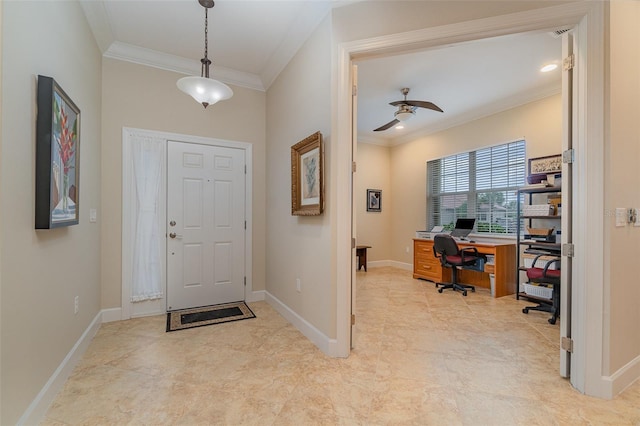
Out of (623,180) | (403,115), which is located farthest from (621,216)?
(403,115)

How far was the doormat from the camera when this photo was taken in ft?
9.55

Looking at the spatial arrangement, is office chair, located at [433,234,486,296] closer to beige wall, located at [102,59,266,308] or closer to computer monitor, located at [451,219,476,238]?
computer monitor, located at [451,219,476,238]

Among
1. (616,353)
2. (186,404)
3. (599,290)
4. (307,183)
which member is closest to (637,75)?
(599,290)

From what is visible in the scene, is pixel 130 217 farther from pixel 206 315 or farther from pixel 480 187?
pixel 480 187

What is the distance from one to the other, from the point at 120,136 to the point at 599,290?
167 inches

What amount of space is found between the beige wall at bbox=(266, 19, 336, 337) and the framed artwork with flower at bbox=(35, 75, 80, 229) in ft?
5.70

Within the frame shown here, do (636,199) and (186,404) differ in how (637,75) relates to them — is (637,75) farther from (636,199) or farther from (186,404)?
(186,404)

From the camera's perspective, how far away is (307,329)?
2.61 meters

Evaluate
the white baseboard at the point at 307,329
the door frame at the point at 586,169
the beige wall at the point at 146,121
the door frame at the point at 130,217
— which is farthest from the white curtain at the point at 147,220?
the door frame at the point at 586,169

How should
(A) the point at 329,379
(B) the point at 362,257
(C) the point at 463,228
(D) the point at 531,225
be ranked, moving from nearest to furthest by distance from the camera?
(A) the point at 329,379, (D) the point at 531,225, (C) the point at 463,228, (B) the point at 362,257

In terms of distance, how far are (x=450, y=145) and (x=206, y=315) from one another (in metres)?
4.88

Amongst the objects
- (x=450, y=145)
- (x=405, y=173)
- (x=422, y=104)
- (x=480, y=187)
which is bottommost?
(x=480, y=187)

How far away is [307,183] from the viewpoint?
2625 mm

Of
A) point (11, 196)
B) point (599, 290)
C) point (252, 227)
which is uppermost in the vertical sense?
point (11, 196)
